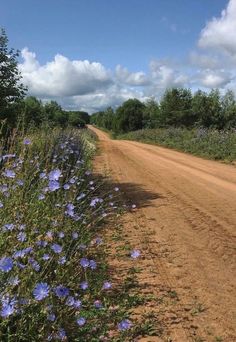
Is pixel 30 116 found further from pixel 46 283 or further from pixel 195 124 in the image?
pixel 195 124

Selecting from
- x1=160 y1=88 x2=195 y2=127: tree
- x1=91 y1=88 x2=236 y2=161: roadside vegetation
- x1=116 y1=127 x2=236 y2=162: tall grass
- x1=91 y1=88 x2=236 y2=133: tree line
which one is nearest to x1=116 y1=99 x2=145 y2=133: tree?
x1=91 y1=88 x2=236 y2=161: roadside vegetation

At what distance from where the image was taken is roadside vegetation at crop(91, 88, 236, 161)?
2706 centimetres

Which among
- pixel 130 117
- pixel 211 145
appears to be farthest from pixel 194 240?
pixel 130 117

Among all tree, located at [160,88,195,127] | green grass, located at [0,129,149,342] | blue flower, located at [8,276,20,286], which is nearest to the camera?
blue flower, located at [8,276,20,286]

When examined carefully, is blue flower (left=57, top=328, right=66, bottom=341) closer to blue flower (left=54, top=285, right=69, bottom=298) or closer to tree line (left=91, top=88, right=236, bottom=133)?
blue flower (left=54, top=285, right=69, bottom=298)

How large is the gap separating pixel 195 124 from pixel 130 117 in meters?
38.1

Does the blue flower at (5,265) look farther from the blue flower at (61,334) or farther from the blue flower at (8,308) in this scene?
the blue flower at (61,334)

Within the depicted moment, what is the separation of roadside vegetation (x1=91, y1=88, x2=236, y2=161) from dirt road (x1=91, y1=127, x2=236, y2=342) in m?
11.6

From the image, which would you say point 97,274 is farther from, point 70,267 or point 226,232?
point 226,232

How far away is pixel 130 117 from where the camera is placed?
290 ft

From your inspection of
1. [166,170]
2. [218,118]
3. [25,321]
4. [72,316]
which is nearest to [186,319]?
[72,316]

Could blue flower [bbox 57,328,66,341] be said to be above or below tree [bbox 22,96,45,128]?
below

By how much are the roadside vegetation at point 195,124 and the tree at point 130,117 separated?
0.90 metres

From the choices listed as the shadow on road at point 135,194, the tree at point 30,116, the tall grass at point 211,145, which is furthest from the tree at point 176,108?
the shadow on road at point 135,194
